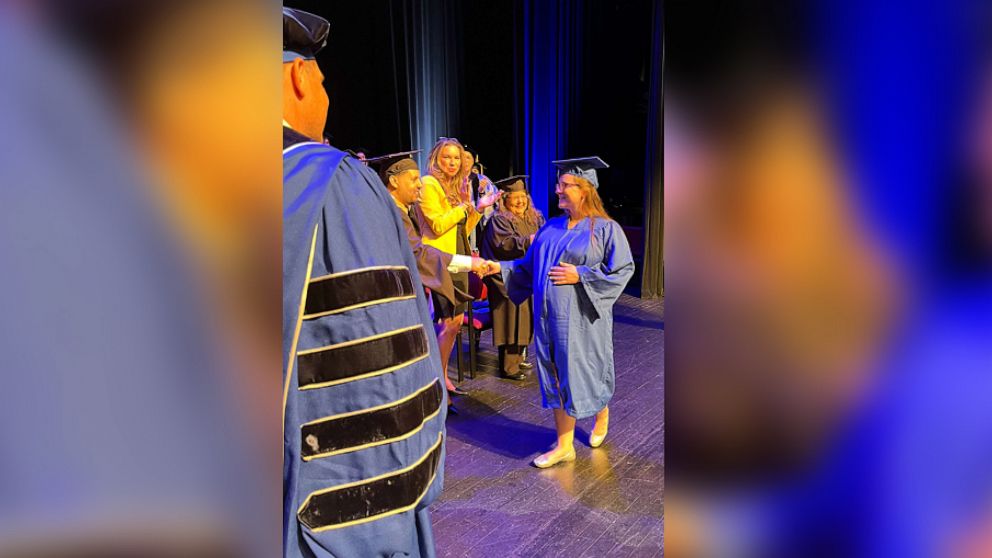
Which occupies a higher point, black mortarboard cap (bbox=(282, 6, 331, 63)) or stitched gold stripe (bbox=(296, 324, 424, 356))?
black mortarboard cap (bbox=(282, 6, 331, 63))

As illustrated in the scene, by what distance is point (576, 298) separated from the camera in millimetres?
3434

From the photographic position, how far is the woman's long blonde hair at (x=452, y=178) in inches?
193

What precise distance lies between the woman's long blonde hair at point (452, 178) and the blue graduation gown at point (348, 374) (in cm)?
366

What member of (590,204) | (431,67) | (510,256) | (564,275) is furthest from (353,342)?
→ (431,67)

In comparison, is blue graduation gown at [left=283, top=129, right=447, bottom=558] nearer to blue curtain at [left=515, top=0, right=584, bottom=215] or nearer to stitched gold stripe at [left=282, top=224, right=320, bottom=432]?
stitched gold stripe at [left=282, top=224, right=320, bottom=432]

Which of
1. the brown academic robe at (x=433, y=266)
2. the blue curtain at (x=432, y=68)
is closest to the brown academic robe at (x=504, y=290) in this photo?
the brown academic robe at (x=433, y=266)

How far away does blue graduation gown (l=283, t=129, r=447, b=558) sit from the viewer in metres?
1.09

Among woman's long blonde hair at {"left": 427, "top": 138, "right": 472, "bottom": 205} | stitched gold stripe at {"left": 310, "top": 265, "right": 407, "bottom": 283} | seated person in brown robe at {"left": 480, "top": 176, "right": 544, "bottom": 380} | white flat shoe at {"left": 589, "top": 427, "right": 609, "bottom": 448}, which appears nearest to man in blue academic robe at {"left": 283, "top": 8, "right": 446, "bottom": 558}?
stitched gold stripe at {"left": 310, "top": 265, "right": 407, "bottom": 283}

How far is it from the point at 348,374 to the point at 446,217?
11.5 ft

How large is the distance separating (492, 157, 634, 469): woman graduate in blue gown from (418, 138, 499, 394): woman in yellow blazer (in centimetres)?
108

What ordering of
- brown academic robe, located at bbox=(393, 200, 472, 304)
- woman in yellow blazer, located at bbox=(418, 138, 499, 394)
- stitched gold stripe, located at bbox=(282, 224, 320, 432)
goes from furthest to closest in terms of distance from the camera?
woman in yellow blazer, located at bbox=(418, 138, 499, 394), brown academic robe, located at bbox=(393, 200, 472, 304), stitched gold stripe, located at bbox=(282, 224, 320, 432)
